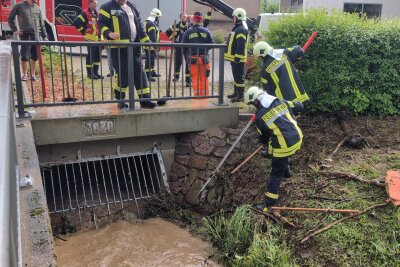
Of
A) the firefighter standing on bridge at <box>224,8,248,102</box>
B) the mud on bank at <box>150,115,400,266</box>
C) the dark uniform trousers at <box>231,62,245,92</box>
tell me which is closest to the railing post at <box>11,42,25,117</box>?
the mud on bank at <box>150,115,400,266</box>

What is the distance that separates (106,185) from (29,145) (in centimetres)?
229

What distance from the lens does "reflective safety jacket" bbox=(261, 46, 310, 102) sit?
230 inches

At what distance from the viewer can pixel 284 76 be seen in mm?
5844

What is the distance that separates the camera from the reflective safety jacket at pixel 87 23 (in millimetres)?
9148

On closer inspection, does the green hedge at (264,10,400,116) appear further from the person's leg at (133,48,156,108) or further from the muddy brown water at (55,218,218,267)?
the muddy brown water at (55,218,218,267)

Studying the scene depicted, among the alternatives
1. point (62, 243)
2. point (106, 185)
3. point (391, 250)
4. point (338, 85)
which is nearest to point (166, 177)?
point (106, 185)

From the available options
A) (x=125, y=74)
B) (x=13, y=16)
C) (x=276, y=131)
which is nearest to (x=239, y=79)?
(x=125, y=74)

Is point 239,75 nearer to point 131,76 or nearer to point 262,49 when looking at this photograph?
point 262,49

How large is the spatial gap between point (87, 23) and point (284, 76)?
5265 millimetres

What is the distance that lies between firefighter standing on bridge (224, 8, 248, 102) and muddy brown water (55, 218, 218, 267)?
3.01 m

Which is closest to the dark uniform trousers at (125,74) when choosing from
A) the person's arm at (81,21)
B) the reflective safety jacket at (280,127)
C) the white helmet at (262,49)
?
the white helmet at (262,49)

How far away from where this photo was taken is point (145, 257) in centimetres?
529

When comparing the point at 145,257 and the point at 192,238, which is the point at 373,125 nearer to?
the point at 192,238

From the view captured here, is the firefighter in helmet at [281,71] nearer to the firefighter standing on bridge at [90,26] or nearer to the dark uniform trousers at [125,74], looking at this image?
the dark uniform trousers at [125,74]
